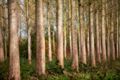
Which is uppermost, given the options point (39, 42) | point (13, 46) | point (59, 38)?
point (59, 38)

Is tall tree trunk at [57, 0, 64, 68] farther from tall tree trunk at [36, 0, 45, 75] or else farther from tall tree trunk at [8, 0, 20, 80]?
tall tree trunk at [8, 0, 20, 80]

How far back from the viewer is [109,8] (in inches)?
1117

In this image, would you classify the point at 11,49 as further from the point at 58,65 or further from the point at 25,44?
the point at 25,44

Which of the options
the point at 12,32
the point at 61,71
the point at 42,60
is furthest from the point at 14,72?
the point at 61,71

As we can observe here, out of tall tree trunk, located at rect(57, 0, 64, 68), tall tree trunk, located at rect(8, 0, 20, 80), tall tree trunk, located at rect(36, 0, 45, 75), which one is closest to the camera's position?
tall tree trunk, located at rect(8, 0, 20, 80)

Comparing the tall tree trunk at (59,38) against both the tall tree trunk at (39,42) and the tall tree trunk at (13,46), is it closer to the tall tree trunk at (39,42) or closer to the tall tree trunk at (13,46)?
the tall tree trunk at (39,42)

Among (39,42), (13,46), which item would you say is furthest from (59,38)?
(13,46)

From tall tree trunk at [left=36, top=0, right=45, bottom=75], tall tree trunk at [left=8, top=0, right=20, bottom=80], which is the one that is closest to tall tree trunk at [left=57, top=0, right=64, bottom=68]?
tall tree trunk at [left=36, top=0, right=45, bottom=75]

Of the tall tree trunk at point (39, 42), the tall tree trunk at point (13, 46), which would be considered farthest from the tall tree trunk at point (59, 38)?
the tall tree trunk at point (13, 46)

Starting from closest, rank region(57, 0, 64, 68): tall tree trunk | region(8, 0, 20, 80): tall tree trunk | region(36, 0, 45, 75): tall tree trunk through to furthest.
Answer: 1. region(8, 0, 20, 80): tall tree trunk
2. region(36, 0, 45, 75): tall tree trunk
3. region(57, 0, 64, 68): tall tree trunk

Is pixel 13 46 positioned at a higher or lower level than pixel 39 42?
lower

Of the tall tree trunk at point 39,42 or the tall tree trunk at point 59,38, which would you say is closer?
the tall tree trunk at point 39,42

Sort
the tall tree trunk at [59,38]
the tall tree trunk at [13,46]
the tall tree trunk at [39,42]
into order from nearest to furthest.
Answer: the tall tree trunk at [13,46], the tall tree trunk at [39,42], the tall tree trunk at [59,38]

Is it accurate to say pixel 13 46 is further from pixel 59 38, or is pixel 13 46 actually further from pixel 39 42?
pixel 59 38
